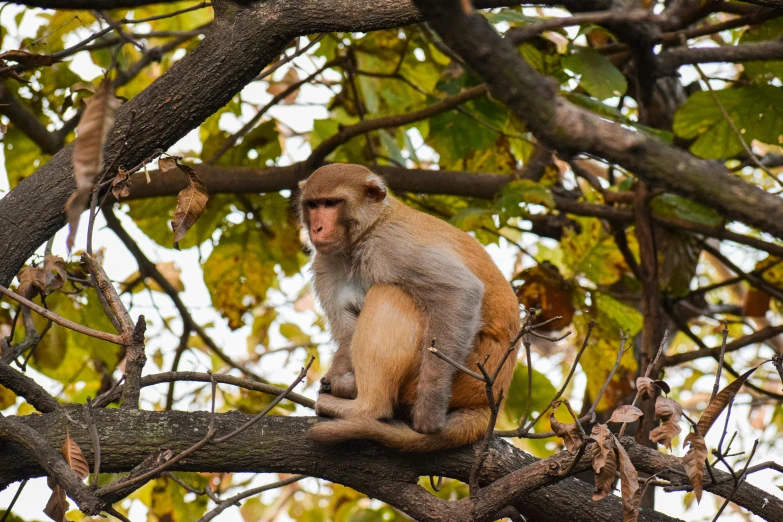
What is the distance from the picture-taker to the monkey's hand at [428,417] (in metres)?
3.91

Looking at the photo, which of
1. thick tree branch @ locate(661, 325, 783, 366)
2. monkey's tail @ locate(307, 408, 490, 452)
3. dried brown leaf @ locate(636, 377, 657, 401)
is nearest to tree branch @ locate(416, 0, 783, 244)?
dried brown leaf @ locate(636, 377, 657, 401)

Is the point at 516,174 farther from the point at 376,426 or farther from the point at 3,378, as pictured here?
the point at 3,378

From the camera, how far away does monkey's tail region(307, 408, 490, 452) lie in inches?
142

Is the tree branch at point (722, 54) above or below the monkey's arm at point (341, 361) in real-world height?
above

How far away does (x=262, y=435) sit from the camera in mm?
3580

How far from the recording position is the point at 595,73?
17.2 feet

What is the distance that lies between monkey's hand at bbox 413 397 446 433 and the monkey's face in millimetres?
1119

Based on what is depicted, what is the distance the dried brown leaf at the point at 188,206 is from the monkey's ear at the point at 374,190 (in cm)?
138

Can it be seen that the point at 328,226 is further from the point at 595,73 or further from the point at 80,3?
the point at 80,3

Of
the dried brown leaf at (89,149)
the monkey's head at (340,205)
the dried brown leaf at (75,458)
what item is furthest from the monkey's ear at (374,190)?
the dried brown leaf at (89,149)

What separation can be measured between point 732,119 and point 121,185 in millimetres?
4068

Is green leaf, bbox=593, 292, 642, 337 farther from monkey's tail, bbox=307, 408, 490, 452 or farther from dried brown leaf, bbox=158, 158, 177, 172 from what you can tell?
dried brown leaf, bbox=158, 158, 177, 172

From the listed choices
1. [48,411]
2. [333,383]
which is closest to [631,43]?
[333,383]

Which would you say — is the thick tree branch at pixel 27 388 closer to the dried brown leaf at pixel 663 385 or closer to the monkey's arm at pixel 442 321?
the monkey's arm at pixel 442 321
